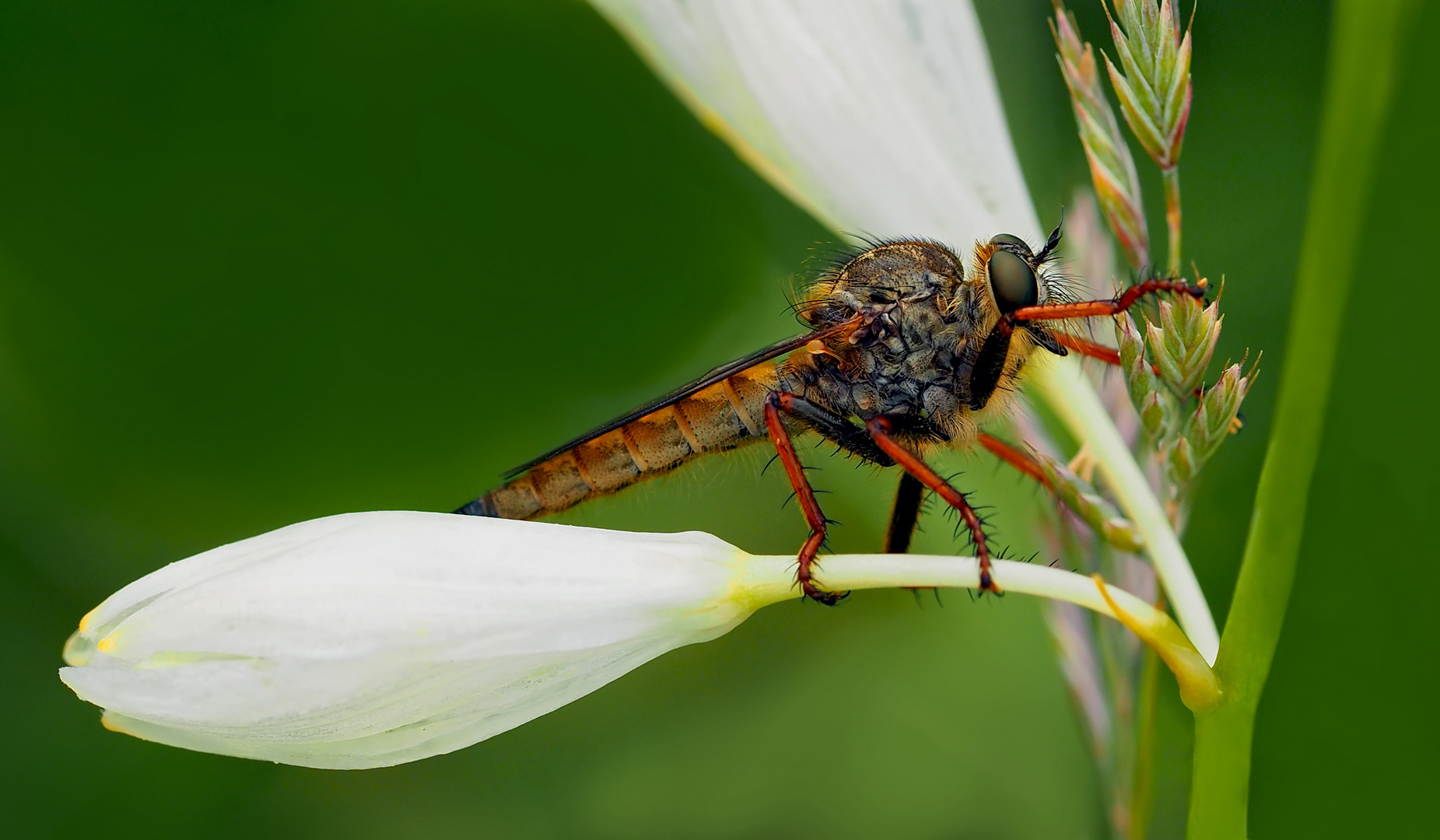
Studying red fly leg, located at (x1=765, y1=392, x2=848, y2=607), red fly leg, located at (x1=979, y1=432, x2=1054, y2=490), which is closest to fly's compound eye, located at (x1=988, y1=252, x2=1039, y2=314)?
red fly leg, located at (x1=979, y1=432, x2=1054, y2=490)

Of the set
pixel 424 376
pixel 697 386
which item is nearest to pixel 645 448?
pixel 697 386

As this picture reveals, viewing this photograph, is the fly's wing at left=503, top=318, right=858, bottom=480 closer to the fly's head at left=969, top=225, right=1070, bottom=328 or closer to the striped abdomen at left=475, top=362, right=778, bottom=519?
the striped abdomen at left=475, top=362, right=778, bottom=519

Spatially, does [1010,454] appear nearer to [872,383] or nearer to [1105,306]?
[872,383]

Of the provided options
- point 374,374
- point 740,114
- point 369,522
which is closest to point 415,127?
point 374,374

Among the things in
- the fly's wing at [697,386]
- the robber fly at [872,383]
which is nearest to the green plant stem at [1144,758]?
the robber fly at [872,383]

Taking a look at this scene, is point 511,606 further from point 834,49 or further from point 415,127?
point 415,127

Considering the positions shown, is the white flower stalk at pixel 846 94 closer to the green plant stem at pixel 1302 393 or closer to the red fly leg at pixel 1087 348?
the red fly leg at pixel 1087 348
